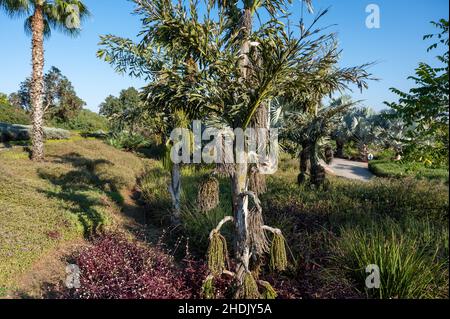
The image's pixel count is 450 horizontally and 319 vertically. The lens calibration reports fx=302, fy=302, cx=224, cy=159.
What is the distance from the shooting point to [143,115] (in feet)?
30.6

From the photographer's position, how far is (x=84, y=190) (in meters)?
10.2

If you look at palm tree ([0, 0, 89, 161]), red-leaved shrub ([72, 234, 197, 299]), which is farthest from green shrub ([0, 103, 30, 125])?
red-leaved shrub ([72, 234, 197, 299])

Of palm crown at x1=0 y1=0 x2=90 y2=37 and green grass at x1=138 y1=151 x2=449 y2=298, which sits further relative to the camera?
palm crown at x1=0 y1=0 x2=90 y2=37

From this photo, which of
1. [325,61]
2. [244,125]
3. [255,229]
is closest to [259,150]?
[244,125]

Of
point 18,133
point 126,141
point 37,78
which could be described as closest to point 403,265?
point 37,78

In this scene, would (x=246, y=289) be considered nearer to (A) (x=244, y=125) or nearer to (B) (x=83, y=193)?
(A) (x=244, y=125)

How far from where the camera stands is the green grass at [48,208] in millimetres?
5691

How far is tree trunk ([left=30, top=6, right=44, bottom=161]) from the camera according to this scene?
46.7 ft

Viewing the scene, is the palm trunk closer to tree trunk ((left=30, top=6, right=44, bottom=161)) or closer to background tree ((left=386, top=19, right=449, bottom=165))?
background tree ((left=386, top=19, right=449, bottom=165))

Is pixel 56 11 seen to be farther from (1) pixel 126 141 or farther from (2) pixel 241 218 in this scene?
(2) pixel 241 218

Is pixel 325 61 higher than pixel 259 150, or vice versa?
pixel 325 61

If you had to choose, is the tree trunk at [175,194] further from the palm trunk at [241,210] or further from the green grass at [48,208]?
the palm trunk at [241,210]
